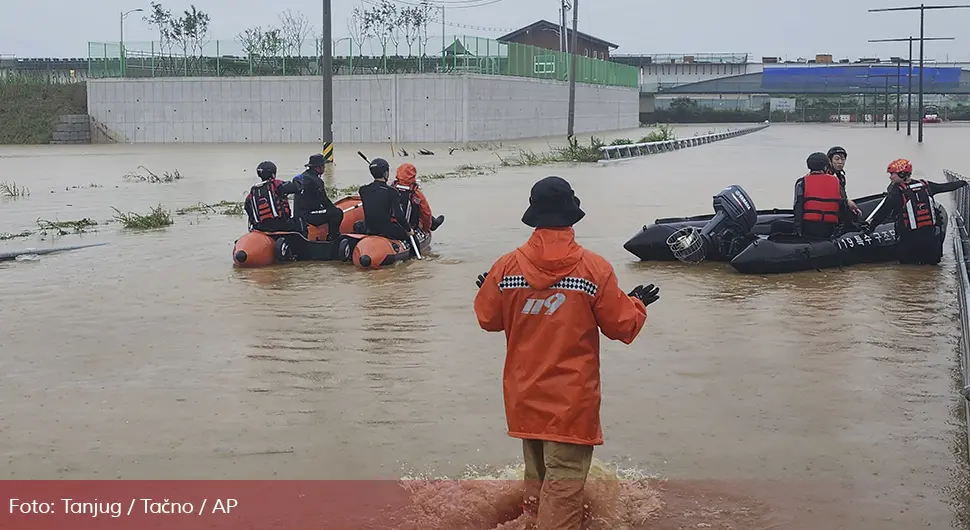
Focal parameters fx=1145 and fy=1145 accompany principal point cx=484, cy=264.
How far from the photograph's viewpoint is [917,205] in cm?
1294

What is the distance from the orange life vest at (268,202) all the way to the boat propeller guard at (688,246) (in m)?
4.73

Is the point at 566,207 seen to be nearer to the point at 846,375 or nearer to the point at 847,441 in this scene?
the point at 847,441

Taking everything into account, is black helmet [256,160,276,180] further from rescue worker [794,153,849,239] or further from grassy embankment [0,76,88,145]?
grassy embankment [0,76,88,145]

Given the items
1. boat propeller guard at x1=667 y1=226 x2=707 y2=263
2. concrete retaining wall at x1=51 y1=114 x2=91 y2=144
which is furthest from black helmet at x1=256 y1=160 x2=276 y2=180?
concrete retaining wall at x1=51 y1=114 x2=91 y2=144

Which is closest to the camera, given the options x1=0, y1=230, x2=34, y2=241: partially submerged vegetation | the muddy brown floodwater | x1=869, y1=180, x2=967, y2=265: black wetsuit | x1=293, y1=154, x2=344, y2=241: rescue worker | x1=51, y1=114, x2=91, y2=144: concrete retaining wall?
the muddy brown floodwater

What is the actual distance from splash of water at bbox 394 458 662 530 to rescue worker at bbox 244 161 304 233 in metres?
8.08

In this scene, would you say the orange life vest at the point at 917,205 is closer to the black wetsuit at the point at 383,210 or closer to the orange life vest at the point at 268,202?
the black wetsuit at the point at 383,210

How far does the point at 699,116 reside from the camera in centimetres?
10700

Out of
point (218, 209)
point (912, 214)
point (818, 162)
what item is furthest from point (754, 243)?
point (218, 209)

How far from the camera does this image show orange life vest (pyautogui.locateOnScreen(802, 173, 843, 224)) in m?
13.2

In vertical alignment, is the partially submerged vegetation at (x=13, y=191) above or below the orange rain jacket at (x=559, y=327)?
below

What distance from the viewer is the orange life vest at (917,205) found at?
12.9m

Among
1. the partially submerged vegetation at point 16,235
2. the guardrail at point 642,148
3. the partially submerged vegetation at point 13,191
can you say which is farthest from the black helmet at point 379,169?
the guardrail at point 642,148

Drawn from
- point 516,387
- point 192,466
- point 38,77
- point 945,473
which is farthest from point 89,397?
point 38,77
